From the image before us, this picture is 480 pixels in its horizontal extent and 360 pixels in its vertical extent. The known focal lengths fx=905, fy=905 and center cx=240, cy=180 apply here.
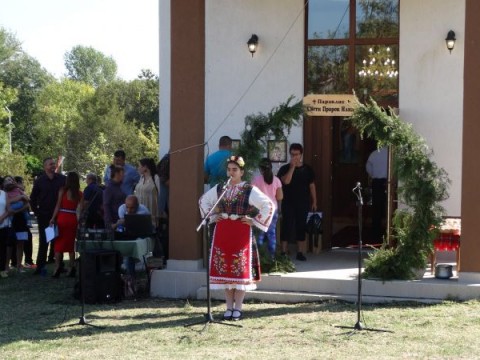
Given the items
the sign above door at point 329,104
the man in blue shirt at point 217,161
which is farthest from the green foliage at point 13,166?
the sign above door at point 329,104

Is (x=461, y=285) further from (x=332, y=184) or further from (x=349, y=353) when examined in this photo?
(x=332, y=184)

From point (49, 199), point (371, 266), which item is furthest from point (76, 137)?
point (371, 266)

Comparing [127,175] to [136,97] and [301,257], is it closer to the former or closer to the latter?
[301,257]

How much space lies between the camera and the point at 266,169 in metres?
11.6

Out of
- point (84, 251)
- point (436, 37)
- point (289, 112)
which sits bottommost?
point (84, 251)

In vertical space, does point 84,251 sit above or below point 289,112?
below

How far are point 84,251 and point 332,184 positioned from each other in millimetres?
5235

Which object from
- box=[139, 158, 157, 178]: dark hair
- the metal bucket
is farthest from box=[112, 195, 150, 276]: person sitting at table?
the metal bucket

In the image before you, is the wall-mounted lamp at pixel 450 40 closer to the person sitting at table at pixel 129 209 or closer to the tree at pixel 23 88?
the person sitting at table at pixel 129 209

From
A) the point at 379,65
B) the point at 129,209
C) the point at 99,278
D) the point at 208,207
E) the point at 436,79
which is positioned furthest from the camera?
the point at 379,65

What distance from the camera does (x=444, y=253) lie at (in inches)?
513

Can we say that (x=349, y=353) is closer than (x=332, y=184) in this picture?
Yes

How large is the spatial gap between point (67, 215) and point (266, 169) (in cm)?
344

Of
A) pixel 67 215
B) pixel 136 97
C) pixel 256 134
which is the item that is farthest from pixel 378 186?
pixel 136 97
